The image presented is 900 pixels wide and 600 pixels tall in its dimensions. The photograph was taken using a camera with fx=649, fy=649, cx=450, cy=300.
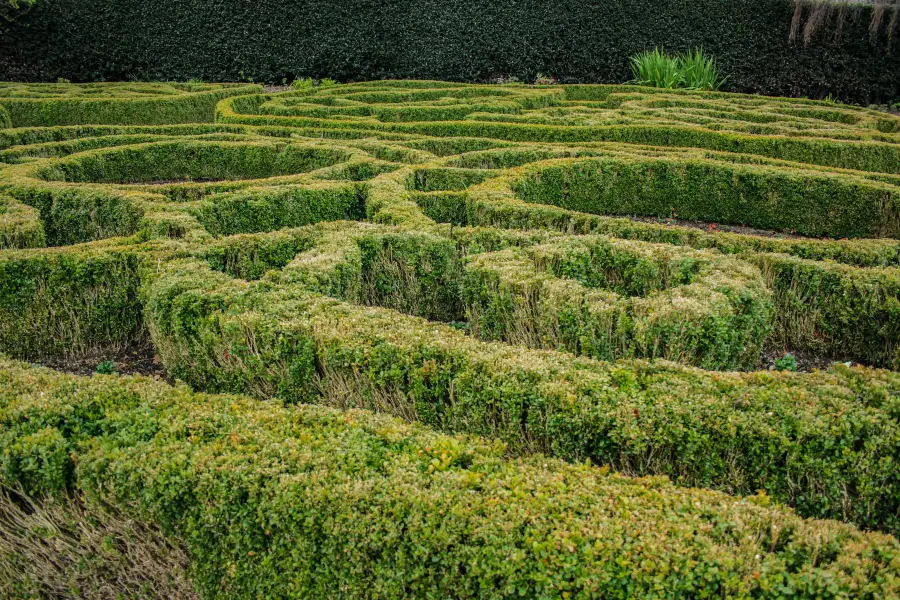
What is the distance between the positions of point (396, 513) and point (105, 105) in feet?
64.1

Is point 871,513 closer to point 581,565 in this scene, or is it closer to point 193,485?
point 581,565

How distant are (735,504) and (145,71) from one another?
3013 cm

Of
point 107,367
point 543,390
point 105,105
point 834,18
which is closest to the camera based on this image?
point 543,390

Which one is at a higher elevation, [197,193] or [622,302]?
[197,193]

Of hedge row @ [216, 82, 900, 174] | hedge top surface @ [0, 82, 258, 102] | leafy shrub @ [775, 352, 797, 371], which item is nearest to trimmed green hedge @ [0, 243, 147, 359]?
leafy shrub @ [775, 352, 797, 371]

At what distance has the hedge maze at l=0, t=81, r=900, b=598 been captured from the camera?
3.55 m

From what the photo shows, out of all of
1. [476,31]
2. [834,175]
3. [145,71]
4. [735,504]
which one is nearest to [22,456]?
[735,504]

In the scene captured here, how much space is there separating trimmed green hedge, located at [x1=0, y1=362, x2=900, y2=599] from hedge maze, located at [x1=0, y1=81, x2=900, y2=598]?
0.02 m

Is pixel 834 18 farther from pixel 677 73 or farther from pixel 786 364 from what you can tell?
pixel 786 364

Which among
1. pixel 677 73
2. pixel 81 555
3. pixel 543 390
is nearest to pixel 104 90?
pixel 677 73

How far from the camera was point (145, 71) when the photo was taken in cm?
2767

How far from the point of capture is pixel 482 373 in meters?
5.11

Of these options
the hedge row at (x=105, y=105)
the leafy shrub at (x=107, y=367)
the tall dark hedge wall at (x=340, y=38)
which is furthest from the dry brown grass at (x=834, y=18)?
the leafy shrub at (x=107, y=367)

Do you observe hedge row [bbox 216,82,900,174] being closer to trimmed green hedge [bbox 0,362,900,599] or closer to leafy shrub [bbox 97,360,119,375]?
leafy shrub [bbox 97,360,119,375]
